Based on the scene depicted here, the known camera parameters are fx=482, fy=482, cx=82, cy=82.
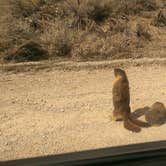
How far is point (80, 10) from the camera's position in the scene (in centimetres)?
1026

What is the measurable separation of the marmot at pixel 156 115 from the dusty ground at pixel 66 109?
0.35 ft

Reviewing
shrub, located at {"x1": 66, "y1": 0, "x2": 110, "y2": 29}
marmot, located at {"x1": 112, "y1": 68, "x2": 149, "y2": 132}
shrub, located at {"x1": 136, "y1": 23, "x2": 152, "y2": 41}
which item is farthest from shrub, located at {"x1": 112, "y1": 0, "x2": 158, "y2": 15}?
marmot, located at {"x1": 112, "y1": 68, "x2": 149, "y2": 132}

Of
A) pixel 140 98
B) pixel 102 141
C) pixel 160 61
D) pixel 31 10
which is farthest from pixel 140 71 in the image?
pixel 31 10

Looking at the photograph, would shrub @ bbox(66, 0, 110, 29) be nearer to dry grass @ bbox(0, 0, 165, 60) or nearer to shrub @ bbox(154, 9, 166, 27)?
dry grass @ bbox(0, 0, 165, 60)

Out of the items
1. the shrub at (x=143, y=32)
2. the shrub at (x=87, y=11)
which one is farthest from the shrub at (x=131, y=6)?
the shrub at (x=143, y=32)

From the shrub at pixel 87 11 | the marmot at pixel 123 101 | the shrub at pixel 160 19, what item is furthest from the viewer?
the shrub at pixel 160 19

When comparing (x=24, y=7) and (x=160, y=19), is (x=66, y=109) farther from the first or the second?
(x=160, y=19)

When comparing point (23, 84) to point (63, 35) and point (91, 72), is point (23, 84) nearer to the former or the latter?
point (91, 72)

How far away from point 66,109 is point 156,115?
1.18 meters

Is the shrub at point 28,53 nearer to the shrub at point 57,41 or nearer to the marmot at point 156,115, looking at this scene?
the shrub at point 57,41

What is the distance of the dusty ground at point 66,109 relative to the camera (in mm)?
5285

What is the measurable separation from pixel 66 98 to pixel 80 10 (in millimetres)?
4052

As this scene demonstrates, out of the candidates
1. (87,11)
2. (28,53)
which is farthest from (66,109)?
(87,11)

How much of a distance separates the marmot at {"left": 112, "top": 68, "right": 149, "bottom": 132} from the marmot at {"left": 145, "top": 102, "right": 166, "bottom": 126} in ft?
0.31
